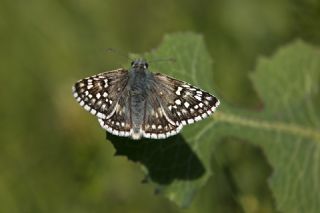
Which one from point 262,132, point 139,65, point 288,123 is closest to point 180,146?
point 139,65

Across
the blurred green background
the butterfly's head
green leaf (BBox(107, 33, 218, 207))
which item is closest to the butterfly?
the butterfly's head

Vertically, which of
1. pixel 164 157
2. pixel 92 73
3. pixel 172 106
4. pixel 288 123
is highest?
pixel 92 73

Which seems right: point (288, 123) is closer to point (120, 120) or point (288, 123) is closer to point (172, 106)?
point (172, 106)

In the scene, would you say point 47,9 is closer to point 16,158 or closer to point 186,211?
point 16,158

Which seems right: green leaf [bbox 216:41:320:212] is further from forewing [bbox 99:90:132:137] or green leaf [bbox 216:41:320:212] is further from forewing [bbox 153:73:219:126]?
forewing [bbox 99:90:132:137]

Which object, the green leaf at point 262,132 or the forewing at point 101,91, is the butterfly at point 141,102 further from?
the green leaf at point 262,132

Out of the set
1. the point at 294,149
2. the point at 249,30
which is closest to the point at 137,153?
the point at 294,149
